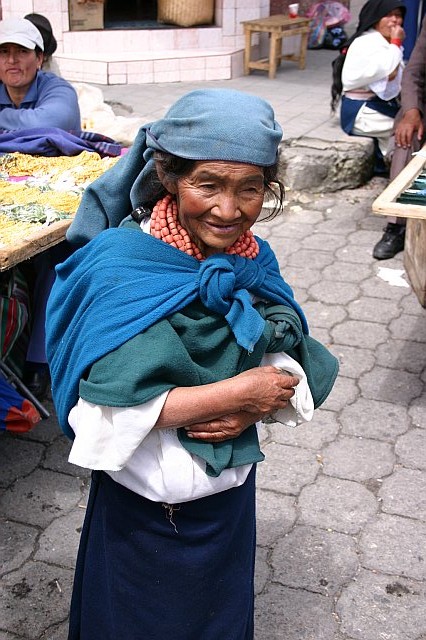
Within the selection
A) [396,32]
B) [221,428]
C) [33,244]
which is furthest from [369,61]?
[221,428]

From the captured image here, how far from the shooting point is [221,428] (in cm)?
187

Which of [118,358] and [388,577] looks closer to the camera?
[118,358]

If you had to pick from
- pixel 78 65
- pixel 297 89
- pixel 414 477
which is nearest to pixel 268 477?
pixel 414 477

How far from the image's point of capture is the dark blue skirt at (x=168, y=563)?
200cm

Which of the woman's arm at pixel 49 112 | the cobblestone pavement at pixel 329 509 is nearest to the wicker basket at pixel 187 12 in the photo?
the woman's arm at pixel 49 112

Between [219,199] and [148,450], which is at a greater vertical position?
[219,199]

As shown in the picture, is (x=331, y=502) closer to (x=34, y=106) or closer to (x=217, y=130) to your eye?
(x=217, y=130)

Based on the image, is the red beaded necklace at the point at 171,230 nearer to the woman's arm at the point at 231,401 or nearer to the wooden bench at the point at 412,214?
the woman's arm at the point at 231,401

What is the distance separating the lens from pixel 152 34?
9.58 meters

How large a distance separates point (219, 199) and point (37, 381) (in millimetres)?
2521

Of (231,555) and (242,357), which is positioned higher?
(242,357)

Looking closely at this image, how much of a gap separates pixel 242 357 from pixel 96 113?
14.2 ft

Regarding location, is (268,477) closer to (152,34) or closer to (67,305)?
(67,305)

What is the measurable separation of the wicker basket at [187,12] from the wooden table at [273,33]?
463 millimetres
